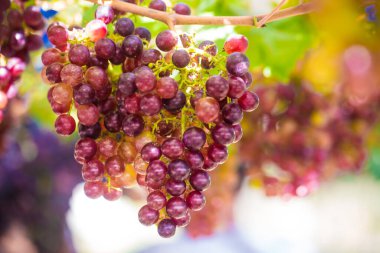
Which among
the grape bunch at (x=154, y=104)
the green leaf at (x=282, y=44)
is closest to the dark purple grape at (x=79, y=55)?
the grape bunch at (x=154, y=104)

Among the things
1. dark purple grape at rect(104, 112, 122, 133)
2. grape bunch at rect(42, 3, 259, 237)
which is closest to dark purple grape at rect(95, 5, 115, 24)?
grape bunch at rect(42, 3, 259, 237)

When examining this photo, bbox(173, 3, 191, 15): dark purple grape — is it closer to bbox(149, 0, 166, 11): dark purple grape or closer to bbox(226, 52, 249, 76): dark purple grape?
bbox(149, 0, 166, 11): dark purple grape

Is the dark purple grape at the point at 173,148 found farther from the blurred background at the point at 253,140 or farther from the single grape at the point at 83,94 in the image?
the blurred background at the point at 253,140

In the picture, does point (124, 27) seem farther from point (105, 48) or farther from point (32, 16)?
point (32, 16)

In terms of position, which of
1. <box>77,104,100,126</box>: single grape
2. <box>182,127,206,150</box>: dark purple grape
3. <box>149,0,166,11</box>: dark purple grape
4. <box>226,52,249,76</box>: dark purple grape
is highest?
<box>149,0,166,11</box>: dark purple grape

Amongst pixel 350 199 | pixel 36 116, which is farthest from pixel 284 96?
pixel 350 199

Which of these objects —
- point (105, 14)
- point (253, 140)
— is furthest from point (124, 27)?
point (253, 140)

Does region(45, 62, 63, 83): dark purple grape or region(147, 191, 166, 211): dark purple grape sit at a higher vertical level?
region(45, 62, 63, 83): dark purple grape
